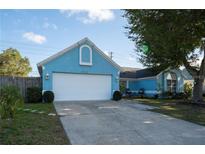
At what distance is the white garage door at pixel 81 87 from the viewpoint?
15875mm

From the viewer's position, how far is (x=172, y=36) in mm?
11781

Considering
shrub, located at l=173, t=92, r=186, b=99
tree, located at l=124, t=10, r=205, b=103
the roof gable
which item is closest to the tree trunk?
tree, located at l=124, t=10, r=205, b=103

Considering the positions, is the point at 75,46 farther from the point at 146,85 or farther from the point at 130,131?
the point at 130,131

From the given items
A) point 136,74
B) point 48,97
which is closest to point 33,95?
point 48,97

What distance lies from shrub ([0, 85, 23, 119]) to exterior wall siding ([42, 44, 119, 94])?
7.17m

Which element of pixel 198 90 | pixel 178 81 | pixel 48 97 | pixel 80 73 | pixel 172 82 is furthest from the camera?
pixel 178 81

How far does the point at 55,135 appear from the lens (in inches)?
241

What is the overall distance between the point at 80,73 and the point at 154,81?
29.7 ft

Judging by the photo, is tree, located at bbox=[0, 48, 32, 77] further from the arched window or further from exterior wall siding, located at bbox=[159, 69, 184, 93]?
the arched window

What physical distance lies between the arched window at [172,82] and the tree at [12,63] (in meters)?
21.2

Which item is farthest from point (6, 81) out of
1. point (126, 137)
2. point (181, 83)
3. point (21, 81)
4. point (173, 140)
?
point (181, 83)

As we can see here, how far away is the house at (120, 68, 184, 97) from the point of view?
2231 cm

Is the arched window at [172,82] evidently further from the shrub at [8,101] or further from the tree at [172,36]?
the shrub at [8,101]

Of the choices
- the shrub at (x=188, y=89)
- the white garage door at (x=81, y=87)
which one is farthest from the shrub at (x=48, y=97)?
the shrub at (x=188, y=89)
